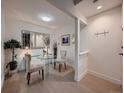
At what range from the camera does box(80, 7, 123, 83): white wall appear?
285 centimetres

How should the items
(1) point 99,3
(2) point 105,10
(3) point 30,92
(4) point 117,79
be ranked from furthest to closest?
(2) point 105,10, (4) point 117,79, (1) point 99,3, (3) point 30,92

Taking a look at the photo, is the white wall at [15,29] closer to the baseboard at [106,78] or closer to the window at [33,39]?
the window at [33,39]

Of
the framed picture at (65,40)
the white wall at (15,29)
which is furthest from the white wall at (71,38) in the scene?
the white wall at (15,29)

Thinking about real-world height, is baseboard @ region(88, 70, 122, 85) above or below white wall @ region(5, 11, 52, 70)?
below

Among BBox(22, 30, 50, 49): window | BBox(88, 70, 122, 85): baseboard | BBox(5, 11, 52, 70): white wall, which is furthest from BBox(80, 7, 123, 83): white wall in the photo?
BBox(5, 11, 52, 70): white wall

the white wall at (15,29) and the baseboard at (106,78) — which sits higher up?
the white wall at (15,29)

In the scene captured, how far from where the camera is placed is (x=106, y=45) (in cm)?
318

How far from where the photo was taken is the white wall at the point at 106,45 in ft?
9.36

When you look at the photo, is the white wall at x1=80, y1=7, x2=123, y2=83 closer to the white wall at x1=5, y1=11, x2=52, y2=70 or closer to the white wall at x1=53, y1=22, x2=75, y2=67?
the white wall at x1=53, y1=22, x2=75, y2=67

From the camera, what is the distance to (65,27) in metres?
5.10

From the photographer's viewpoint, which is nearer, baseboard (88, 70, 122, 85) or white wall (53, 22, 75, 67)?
baseboard (88, 70, 122, 85)

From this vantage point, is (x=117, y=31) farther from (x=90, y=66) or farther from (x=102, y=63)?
(x=90, y=66)

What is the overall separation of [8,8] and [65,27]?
117 inches

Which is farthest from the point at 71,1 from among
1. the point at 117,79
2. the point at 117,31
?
the point at 117,79
